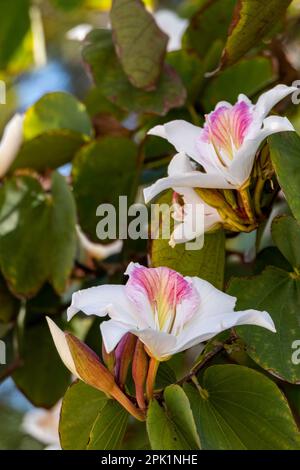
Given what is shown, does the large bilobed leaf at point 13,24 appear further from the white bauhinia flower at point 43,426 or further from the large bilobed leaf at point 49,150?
the white bauhinia flower at point 43,426

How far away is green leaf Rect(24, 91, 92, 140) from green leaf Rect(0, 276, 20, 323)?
0.14m

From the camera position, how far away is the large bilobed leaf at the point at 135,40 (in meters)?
0.68

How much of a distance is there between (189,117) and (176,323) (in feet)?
1.11

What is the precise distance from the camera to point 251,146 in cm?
48

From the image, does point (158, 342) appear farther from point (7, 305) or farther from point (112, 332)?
point (7, 305)

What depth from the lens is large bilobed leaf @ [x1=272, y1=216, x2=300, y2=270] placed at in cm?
54

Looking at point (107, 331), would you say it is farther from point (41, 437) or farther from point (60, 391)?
point (41, 437)

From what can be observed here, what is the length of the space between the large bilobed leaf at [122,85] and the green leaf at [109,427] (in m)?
0.29

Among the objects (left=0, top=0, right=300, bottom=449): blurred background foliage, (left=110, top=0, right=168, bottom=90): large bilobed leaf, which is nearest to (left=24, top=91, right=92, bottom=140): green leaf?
(left=0, top=0, right=300, bottom=449): blurred background foliage

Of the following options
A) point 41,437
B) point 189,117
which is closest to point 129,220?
point 189,117

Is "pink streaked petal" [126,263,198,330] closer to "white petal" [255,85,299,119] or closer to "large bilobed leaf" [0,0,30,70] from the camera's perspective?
"white petal" [255,85,299,119]

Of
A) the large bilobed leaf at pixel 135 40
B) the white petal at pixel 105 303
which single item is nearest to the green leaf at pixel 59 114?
the large bilobed leaf at pixel 135 40

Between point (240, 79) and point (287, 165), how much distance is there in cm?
28

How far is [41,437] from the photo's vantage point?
929mm
